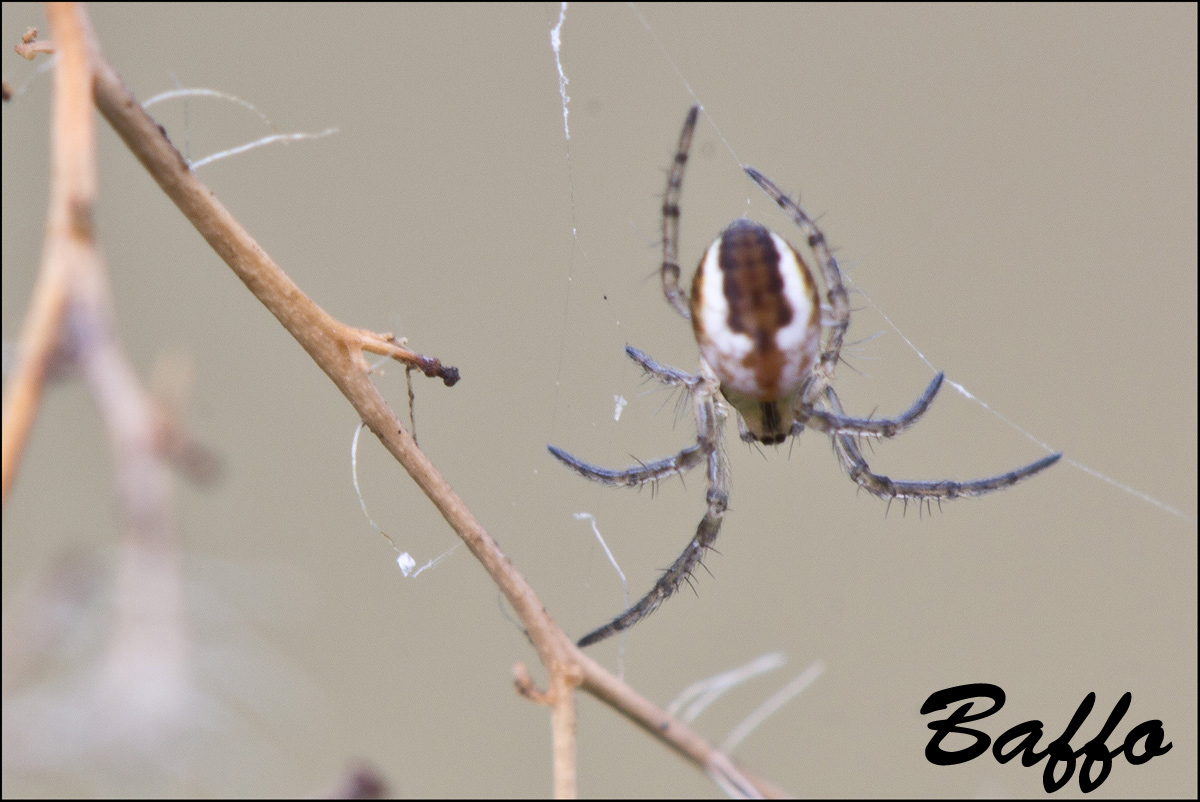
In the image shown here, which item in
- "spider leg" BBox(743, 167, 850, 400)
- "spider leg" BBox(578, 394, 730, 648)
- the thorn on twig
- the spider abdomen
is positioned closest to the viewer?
the thorn on twig

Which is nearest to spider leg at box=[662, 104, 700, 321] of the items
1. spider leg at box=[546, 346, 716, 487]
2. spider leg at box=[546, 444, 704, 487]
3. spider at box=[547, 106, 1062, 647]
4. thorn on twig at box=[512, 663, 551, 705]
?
spider at box=[547, 106, 1062, 647]

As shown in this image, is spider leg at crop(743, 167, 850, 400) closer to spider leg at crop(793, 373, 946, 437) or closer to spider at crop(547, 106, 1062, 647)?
spider at crop(547, 106, 1062, 647)

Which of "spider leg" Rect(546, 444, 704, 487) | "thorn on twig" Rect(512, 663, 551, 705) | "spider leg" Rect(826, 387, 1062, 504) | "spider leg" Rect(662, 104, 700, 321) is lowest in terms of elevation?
"thorn on twig" Rect(512, 663, 551, 705)

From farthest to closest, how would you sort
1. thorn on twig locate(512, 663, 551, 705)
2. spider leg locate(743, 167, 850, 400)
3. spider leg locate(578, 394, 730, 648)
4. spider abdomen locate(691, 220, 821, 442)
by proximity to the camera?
spider leg locate(578, 394, 730, 648) → spider leg locate(743, 167, 850, 400) → spider abdomen locate(691, 220, 821, 442) → thorn on twig locate(512, 663, 551, 705)

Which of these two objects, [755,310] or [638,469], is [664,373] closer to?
[638,469]

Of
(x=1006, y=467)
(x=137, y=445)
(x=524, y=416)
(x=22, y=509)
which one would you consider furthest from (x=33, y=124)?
(x=1006, y=467)

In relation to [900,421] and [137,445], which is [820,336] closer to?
[900,421]
